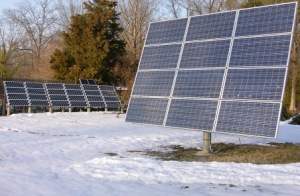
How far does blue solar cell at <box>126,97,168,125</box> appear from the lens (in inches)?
493

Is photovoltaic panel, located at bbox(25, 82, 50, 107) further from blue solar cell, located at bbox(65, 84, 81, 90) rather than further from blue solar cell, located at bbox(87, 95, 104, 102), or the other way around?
blue solar cell, located at bbox(87, 95, 104, 102)

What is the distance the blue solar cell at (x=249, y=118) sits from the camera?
33.2ft

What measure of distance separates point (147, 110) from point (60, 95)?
15.4 meters

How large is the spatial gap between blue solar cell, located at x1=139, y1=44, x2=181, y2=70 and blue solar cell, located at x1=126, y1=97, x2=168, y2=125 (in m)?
1.23

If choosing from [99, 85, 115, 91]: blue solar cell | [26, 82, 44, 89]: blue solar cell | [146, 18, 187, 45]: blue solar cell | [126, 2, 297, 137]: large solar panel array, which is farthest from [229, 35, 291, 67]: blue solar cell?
[99, 85, 115, 91]: blue solar cell

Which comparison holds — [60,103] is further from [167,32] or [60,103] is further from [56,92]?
[167,32]

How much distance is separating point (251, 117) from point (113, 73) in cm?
2320

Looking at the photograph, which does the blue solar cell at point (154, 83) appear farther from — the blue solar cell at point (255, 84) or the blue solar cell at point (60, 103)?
the blue solar cell at point (60, 103)

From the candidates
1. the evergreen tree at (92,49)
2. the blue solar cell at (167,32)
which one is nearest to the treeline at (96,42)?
the evergreen tree at (92,49)

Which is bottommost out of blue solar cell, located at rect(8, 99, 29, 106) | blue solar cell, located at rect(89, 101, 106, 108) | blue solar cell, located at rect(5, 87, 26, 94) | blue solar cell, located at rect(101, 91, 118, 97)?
blue solar cell, located at rect(8, 99, 29, 106)

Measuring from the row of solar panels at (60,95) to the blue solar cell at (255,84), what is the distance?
55.0 ft

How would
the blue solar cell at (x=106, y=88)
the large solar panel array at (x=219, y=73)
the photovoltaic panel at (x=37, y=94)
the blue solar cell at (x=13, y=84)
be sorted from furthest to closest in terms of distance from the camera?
the blue solar cell at (x=106, y=88) < the blue solar cell at (x=13, y=84) < the photovoltaic panel at (x=37, y=94) < the large solar panel array at (x=219, y=73)

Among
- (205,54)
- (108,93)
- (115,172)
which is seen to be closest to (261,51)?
(205,54)

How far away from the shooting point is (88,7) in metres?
32.9
